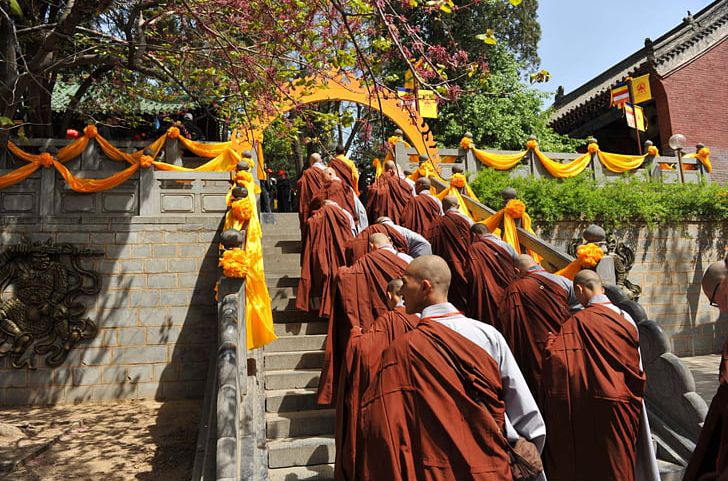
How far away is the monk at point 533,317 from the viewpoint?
179 inches

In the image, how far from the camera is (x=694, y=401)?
16.2 feet

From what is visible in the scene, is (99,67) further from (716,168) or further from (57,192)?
(716,168)

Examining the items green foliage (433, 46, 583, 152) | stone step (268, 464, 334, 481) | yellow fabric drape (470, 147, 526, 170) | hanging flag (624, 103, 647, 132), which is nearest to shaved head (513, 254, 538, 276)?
stone step (268, 464, 334, 481)

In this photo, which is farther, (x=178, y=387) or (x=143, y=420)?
(x=178, y=387)

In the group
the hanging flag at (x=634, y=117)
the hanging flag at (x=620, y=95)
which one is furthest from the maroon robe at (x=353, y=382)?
the hanging flag at (x=620, y=95)

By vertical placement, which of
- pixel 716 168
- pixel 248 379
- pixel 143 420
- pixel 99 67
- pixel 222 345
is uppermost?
pixel 99 67

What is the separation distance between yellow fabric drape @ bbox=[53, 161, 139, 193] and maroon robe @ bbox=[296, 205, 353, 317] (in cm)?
311

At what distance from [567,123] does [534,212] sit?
8.68 metres

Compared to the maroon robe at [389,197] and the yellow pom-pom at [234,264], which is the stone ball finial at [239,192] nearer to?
the yellow pom-pom at [234,264]

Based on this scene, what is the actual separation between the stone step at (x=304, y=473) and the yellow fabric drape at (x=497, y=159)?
769 centimetres

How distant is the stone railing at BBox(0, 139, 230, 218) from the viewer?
8.02 m

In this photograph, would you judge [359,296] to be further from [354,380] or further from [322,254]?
[354,380]

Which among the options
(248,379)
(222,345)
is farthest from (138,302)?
(222,345)

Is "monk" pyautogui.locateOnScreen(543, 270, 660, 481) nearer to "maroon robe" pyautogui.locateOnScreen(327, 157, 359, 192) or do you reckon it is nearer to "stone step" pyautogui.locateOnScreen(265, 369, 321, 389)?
"stone step" pyautogui.locateOnScreen(265, 369, 321, 389)
